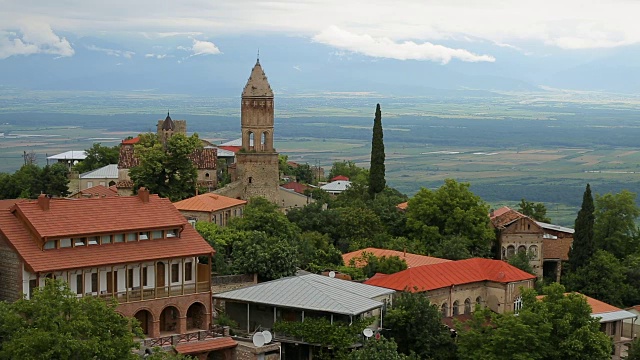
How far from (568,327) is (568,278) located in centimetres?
2213

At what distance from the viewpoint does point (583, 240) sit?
70125 millimetres

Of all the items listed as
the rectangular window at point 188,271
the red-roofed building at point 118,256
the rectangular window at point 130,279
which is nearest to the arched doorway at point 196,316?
the red-roofed building at point 118,256

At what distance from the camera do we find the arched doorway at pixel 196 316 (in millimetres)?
46031

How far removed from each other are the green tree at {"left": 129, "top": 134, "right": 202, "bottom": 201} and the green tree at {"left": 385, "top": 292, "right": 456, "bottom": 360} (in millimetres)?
25970

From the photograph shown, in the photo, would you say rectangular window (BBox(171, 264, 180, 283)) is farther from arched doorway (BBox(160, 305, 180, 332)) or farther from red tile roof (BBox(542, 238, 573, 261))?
red tile roof (BBox(542, 238, 573, 261))

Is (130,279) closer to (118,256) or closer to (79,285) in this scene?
(118,256)

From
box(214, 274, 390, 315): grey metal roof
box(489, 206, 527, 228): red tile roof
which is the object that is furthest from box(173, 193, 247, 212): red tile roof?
box(214, 274, 390, 315): grey metal roof

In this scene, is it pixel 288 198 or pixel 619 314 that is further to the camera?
pixel 288 198

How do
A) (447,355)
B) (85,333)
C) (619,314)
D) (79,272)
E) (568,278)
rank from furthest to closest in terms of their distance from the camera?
(568,278) < (619,314) < (447,355) < (79,272) < (85,333)

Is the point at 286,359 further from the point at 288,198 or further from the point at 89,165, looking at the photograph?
the point at 89,165

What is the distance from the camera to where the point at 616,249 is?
76562 mm

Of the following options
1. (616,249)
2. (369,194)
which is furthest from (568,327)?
(369,194)

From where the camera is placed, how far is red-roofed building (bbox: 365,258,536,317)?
5412 centimetres

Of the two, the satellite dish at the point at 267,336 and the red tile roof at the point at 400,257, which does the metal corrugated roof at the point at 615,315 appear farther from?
the satellite dish at the point at 267,336
